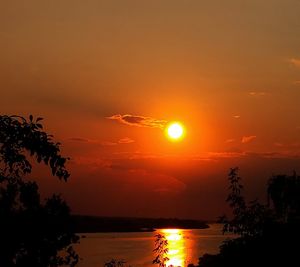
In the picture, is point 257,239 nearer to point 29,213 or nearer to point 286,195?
point 29,213

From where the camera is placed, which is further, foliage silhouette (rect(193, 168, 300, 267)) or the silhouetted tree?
the silhouetted tree

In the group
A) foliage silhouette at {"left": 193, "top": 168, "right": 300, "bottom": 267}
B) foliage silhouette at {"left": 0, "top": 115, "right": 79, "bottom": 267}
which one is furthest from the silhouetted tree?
foliage silhouette at {"left": 0, "top": 115, "right": 79, "bottom": 267}

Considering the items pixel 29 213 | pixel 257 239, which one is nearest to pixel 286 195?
pixel 257 239

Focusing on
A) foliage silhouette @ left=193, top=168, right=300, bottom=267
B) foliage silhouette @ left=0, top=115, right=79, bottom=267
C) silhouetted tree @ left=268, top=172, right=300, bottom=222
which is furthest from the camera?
silhouetted tree @ left=268, top=172, right=300, bottom=222

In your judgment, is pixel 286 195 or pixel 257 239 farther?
pixel 286 195

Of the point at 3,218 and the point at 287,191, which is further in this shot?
the point at 287,191

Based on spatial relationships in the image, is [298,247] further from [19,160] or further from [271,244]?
[19,160]

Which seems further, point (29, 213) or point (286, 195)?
point (286, 195)

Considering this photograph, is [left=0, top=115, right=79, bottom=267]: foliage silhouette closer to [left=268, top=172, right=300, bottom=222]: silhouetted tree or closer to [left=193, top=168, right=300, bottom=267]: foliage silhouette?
[left=193, top=168, right=300, bottom=267]: foliage silhouette

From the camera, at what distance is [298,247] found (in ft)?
67.2

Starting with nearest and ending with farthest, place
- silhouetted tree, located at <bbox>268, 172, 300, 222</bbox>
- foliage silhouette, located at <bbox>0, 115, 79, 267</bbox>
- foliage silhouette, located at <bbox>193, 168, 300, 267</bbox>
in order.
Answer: foliage silhouette, located at <bbox>0, 115, 79, 267</bbox>
foliage silhouette, located at <bbox>193, 168, 300, 267</bbox>
silhouetted tree, located at <bbox>268, 172, 300, 222</bbox>

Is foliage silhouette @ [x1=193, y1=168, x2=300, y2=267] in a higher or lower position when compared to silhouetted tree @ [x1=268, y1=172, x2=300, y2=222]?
lower

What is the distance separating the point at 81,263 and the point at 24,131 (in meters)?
108

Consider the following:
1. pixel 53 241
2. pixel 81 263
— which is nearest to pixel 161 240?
pixel 53 241
